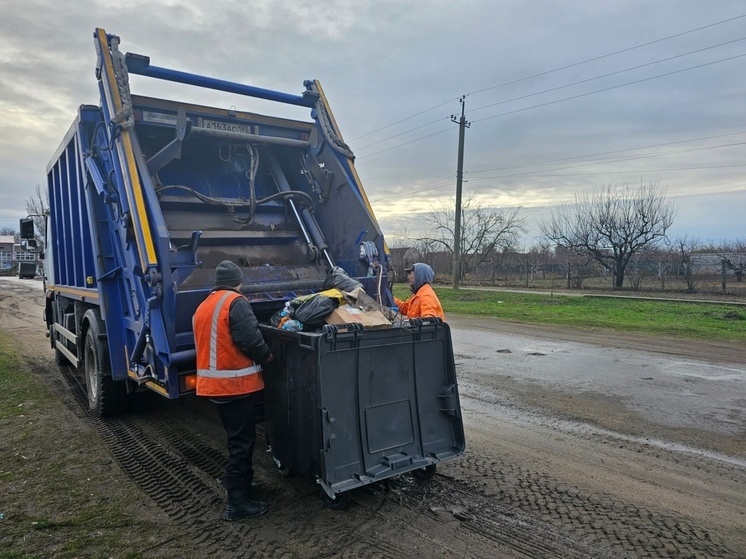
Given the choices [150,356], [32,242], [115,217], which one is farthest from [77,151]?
[32,242]

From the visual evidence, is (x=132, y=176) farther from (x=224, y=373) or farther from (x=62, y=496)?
(x=62, y=496)

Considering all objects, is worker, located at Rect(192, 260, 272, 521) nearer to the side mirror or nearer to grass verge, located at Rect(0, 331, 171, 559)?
grass verge, located at Rect(0, 331, 171, 559)

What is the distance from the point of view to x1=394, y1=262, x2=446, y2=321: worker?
173 inches

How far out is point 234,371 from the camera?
3312 mm

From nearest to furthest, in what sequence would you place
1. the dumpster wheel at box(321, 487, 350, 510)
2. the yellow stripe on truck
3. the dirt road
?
the dirt road, the dumpster wheel at box(321, 487, 350, 510), the yellow stripe on truck

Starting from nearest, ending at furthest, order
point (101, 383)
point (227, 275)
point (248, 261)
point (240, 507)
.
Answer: point (240, 507)
point (227, 275)
point (248, 261)
point (101, 383)

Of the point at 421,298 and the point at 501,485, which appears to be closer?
the point at 501,485

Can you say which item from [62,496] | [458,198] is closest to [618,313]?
[458,198]

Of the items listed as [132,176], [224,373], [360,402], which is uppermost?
[132,176]

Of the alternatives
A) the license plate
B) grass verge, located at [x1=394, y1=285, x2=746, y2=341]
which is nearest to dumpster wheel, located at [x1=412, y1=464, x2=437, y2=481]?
the license plate

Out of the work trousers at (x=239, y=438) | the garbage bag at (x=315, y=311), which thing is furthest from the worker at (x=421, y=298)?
the work trousers at (x=239, y=438)

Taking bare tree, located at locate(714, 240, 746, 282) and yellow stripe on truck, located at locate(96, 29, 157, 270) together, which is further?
bare tree, located at locate(714, 240, 746, 282)

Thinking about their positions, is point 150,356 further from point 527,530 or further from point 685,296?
point 685,296

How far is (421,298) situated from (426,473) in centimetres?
140
